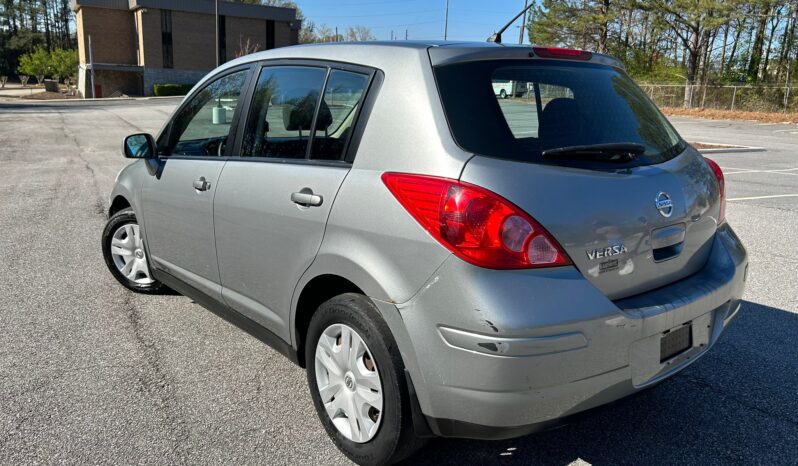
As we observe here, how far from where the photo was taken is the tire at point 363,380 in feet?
7.77

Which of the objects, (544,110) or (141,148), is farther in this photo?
(141,148)

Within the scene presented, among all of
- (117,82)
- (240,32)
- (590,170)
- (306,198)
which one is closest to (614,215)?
(590,170)

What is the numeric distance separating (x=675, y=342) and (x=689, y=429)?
0.76 meters

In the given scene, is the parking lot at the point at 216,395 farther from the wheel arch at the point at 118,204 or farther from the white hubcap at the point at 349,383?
the wheel arch at the point at 118,204

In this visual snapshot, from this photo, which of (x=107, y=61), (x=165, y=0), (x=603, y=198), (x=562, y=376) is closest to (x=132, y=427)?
(x=562, y=376)

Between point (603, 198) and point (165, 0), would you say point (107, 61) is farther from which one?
point (603, 198)

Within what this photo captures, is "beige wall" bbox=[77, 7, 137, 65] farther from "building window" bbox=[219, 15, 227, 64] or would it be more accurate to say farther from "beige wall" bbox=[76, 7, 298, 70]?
"building window" bbox=[219, 15, 227, 64]

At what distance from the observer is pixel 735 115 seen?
127 feet

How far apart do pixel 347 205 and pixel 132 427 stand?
5.06 ft

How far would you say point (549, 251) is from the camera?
2182mm

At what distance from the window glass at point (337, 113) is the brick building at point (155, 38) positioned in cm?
6926

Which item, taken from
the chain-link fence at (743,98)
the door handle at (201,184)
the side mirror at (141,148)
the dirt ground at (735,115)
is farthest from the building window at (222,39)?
the door handle at (201,184)

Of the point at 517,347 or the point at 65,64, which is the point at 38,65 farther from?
the point at 517,347

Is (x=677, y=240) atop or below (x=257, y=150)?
below
